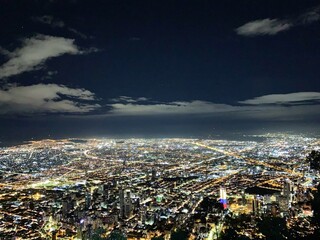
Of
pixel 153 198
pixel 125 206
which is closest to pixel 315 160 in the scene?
pixel 125 206

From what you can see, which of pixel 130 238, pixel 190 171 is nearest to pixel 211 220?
pixel 130 238

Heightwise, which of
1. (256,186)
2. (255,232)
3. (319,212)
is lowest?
(256,186)

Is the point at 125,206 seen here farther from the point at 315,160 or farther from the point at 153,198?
the point at 315,160

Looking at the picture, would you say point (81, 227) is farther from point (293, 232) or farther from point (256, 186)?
point (256, 186)

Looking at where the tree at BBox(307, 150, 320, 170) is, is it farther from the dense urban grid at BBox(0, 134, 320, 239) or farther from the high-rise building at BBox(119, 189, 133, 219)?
the high-rise building at BBox(119, 189, 133, 219)

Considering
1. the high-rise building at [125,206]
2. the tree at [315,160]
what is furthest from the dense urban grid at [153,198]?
the tree at [315,160]

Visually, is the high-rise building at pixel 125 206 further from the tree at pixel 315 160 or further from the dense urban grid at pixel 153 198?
the tree at pixel 315 160

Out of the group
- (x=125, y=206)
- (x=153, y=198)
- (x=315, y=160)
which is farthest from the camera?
(x=153, y=198)

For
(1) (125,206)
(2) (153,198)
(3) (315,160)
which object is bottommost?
(2) (153,198)

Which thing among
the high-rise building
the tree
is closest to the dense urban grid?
the high-rise building
